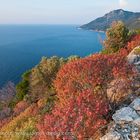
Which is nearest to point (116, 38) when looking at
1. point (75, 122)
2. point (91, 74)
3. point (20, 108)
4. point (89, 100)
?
point (20, 108)

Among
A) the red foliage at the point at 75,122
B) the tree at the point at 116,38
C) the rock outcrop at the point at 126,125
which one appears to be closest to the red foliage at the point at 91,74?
the rock outcrop at the point at 126,125

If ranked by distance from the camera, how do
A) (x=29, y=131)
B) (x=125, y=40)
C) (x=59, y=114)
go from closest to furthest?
(x=59, y=114) → (x=29, y=131) → (x=125, y=40)

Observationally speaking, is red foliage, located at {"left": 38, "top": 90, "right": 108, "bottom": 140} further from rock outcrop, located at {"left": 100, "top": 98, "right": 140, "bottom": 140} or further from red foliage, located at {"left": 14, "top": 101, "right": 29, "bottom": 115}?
red foliage, located at {"left": 14, "top": 101, "right": 29, "bottom": 115}

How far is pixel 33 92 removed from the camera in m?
37.8

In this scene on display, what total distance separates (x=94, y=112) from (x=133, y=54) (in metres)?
10.9

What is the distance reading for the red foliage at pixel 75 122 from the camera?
10.4 metres

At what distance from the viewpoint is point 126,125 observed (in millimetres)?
11227

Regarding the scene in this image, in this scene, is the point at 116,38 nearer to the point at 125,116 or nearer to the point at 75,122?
the point at 125,116

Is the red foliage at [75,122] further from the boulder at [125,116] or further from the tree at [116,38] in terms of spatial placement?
the tree at [116,38]

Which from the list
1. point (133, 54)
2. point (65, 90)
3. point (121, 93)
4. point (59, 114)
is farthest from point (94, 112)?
point (133, 54)

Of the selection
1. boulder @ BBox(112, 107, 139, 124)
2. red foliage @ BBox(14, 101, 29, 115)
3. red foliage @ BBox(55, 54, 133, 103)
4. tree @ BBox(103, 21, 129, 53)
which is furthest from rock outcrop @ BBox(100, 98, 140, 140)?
tree @ BBox(103, 21, 129, 53)

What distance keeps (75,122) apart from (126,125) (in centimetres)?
213

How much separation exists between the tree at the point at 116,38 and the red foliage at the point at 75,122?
2512cm

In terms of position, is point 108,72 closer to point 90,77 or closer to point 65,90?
point 90,77
